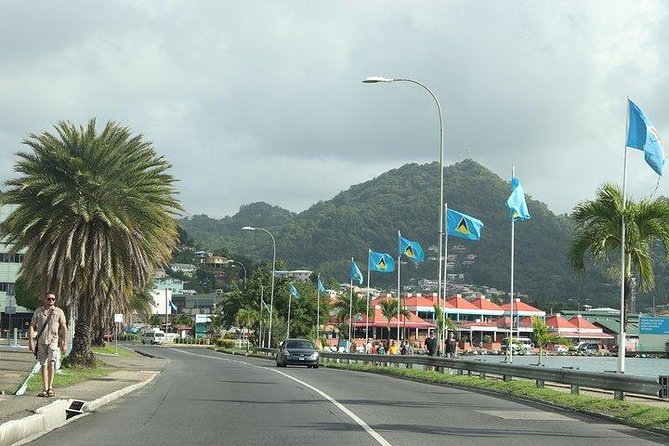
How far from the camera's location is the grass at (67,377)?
2012cm

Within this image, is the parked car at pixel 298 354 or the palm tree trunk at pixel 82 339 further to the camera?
the parked car at pixel 298 354

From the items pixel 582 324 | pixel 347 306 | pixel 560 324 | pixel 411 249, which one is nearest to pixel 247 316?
pixel 347 306

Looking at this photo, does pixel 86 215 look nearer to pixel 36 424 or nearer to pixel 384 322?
pixel 36 424

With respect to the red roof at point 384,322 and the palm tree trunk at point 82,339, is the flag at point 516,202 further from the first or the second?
the red roof at point 384,322

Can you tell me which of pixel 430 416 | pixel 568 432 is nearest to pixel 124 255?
pixel 430 416

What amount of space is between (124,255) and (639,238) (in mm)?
16435

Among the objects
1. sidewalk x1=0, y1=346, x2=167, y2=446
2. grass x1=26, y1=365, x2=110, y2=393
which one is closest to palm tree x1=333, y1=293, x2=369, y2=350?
grass x1=26, y1=365, x2=110, y2=393

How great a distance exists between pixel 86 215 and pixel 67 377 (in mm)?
6090

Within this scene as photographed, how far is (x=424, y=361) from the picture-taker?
36562 millimetres

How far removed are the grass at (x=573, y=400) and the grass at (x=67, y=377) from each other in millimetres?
11289

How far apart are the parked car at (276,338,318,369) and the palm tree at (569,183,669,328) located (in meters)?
25.4

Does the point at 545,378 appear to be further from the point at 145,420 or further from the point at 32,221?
the point at 32,221

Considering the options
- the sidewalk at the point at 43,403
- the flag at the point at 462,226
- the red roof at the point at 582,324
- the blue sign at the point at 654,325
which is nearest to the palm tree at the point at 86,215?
the sidewalk at the point at 43,403

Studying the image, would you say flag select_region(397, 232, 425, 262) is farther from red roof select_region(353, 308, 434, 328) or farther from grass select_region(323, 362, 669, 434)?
red roof select_region(353, 308, 434, 328)
